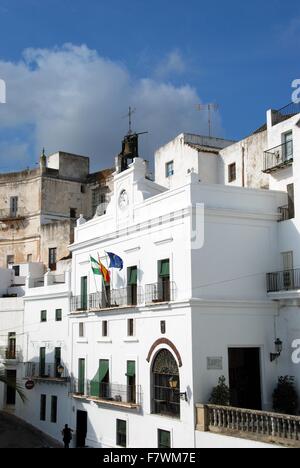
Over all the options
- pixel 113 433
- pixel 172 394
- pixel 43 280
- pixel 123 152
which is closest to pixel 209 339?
pixel 172 394

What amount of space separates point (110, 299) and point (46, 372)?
27.9ft

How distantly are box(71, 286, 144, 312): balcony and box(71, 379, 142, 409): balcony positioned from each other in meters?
3.45

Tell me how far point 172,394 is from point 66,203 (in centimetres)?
2913

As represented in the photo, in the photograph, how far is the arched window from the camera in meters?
24.0

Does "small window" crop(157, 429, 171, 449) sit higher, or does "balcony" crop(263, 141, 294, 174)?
"balcony" crop(263, 141, 294, 174)

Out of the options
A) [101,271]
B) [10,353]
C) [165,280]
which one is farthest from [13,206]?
[165,280]

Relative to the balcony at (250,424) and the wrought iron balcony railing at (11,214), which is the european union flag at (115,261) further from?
the wrought iron balcony railing at (11,214)

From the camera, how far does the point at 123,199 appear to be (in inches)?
1141

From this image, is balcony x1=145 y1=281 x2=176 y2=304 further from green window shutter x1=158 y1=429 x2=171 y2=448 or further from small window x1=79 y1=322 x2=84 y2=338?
small window x1=79 y1=322 x2=84 y2=338

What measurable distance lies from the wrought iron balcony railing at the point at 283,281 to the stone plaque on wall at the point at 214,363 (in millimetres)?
3421

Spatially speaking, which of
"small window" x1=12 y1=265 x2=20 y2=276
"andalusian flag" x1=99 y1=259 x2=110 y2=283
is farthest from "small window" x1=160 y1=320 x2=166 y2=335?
"small window" x1=12 y1=265 x2=20 y2=276

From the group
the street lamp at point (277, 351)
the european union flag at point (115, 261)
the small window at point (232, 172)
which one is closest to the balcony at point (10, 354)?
the european union flag at point (115, 261)

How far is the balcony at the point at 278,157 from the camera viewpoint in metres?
25.3

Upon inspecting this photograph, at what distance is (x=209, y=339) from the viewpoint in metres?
23.5
